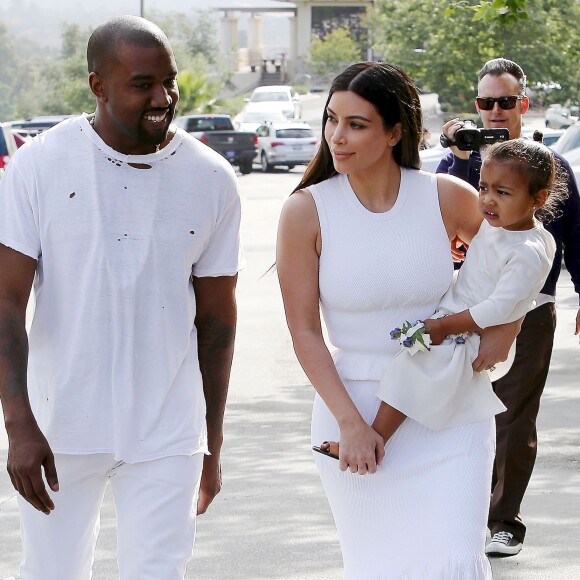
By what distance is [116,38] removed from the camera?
12.1 feet

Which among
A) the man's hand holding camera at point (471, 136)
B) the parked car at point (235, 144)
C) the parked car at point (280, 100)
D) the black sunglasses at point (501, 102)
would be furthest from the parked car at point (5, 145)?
the parked car at point (280, 100)

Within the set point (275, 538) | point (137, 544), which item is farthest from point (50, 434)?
point (275, 538)

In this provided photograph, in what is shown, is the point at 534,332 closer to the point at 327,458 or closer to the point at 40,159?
the point at 327,458

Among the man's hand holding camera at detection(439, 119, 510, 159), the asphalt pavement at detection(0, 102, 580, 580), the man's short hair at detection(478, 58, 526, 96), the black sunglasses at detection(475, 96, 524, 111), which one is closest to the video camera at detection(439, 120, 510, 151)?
the man's hand holding camera at detection(439, 119, 510, 159)

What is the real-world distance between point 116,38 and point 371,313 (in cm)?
106

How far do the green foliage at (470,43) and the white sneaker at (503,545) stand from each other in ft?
104

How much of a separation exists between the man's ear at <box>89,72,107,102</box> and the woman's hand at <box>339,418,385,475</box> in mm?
1133

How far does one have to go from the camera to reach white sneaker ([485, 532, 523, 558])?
5.76 meters

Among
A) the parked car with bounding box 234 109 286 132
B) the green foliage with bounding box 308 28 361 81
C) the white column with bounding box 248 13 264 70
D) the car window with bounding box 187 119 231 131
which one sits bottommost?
the white column with bounding box 248 13 264 70

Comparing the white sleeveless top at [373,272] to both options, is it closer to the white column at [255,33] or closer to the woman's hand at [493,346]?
the woman's hand at [493,346]

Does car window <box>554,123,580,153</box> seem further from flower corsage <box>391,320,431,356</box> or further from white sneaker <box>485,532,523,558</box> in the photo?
flower corsage <box>391,320,431,356</box>

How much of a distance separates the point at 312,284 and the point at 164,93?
706 mm


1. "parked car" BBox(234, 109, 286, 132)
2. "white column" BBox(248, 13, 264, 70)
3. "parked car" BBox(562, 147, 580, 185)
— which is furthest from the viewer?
"white column" BBox(248, 13, 264, 70)

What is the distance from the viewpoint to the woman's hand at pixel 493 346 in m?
4.07
